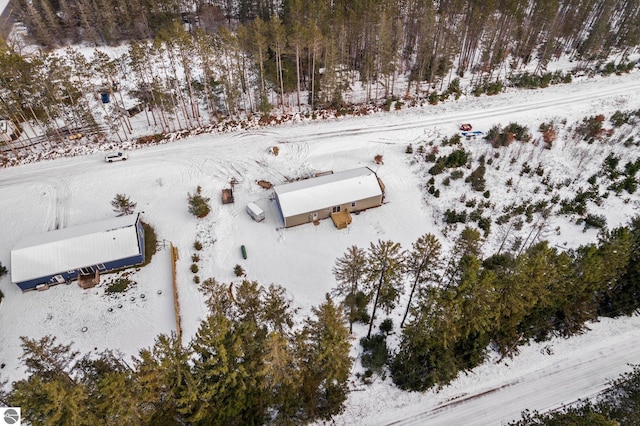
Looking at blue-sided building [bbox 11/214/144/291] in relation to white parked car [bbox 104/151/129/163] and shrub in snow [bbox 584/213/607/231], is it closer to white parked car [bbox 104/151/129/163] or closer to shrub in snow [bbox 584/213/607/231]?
white parked car [bbox 104/151/129/163]

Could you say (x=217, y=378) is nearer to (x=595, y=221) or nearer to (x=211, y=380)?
(x=211, y=380)

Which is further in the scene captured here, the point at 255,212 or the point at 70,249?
the point at 255,212

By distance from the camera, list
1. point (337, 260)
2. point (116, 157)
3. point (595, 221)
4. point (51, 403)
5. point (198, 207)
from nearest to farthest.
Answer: point (51, 403) < point (337, 260) < point (595, 221) < point (198, 207) < point (116, 157)

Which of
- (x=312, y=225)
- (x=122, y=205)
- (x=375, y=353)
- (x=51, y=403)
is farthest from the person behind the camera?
(x=312, y=225)

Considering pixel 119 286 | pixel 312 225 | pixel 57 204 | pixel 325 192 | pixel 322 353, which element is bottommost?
pixel 119 286

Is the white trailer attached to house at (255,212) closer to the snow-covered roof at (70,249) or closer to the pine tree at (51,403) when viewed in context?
the snow-covered roof at (70,249)

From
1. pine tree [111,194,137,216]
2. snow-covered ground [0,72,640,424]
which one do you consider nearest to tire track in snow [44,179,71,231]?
snow-covered ground [0,72,640,424]

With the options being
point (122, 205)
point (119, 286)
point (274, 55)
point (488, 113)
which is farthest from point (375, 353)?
point (274, 55)
